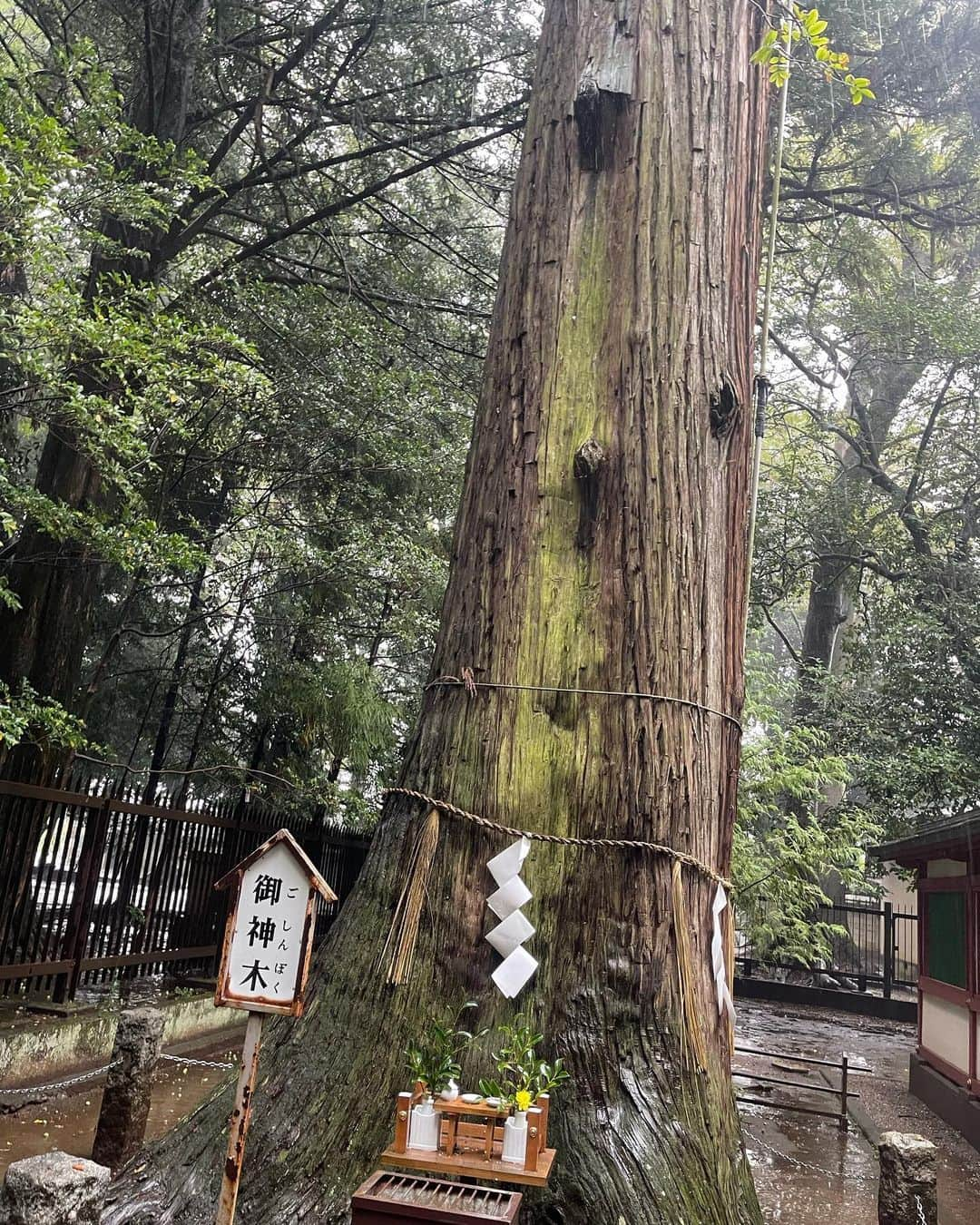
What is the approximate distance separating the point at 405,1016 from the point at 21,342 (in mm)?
4730

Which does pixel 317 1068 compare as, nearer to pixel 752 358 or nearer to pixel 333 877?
pixel 752 358

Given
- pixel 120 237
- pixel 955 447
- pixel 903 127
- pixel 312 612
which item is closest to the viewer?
pixel 120 237

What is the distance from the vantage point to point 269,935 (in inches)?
105

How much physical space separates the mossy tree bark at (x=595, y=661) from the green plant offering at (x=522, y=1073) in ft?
0.51

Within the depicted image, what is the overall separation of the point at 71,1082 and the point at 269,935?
5.16m

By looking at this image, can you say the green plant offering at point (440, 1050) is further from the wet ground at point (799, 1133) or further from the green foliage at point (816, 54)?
the green foliage at point (816, 54)

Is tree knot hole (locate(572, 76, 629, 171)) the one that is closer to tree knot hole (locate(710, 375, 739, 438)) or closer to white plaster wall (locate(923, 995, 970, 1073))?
tree knot hole (locate(710, 375, 739, 438))

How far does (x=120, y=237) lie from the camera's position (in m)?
8.12

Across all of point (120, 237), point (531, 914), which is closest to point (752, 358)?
point (531, 914)

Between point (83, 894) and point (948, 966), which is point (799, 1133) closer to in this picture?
point (948, 966)

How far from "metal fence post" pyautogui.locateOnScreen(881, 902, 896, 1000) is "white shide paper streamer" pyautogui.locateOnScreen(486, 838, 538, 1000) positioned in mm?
16706

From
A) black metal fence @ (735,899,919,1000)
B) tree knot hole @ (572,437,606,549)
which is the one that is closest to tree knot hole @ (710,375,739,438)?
tree knot hole @ (572,437,606,549)

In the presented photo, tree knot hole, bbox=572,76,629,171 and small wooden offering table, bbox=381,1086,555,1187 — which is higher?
tree knot hole, bbox=572,76,629,171

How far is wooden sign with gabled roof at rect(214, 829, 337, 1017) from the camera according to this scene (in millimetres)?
2611
